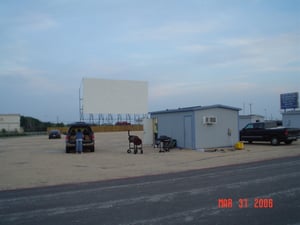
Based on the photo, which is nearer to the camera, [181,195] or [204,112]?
[181,195]

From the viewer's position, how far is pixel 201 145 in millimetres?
21000

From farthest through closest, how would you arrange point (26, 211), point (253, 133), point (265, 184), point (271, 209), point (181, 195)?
point (253, 133) < point (265, 184) < point (181, 195) < point (26, 211) < point (271, 209)

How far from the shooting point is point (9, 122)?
274 feet

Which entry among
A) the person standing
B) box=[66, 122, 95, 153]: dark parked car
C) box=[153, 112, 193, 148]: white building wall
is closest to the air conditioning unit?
box=[153, 112, 193, 148]: white building wall

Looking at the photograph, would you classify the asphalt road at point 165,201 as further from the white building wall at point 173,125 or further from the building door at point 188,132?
the white building wall at point 173,125

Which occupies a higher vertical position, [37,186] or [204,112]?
[204,112]

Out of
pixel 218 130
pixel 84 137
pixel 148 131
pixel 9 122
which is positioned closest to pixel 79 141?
pixel 84 137

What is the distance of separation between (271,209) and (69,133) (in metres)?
17.2

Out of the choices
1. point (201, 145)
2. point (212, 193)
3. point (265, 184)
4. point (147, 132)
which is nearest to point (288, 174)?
point (265, 184)

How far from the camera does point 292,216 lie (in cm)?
570

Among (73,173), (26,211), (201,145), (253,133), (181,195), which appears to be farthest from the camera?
(253,133)

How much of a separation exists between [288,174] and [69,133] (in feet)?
49.4

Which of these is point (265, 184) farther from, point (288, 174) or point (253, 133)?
point (253, 133)

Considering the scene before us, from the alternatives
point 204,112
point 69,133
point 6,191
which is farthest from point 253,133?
point 6,191
